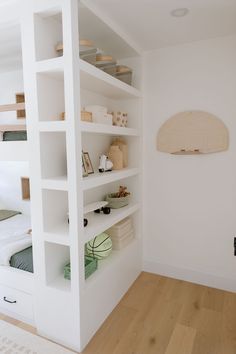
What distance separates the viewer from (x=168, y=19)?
187cm

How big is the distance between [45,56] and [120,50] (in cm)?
95

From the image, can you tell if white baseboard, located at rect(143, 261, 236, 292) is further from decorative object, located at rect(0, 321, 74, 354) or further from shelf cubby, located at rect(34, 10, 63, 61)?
shelf cubby, located at rect(34, 10, 63, 61)

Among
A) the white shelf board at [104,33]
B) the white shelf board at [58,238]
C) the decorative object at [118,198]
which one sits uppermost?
the white shelf board at [104,33]

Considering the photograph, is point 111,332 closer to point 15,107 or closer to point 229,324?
point 229,324

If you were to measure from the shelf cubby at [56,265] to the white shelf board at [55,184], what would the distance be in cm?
41

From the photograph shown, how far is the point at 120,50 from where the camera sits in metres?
→ 2.37

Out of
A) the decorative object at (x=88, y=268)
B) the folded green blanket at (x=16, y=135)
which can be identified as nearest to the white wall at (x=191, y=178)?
the decorative object at (x=88, y=268)

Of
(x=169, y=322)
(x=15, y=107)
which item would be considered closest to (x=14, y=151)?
(x=15, y=107)

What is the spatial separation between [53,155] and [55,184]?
0.24 metres

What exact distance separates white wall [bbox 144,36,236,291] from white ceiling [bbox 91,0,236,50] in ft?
0.57

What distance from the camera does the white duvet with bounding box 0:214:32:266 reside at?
203 centimetres

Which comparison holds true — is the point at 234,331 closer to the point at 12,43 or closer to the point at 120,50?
the point at 120,50

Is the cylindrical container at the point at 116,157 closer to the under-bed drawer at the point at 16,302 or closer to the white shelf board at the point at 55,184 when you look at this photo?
the white shelf board at the point at 55,184

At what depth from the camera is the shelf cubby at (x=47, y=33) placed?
1600 mm
